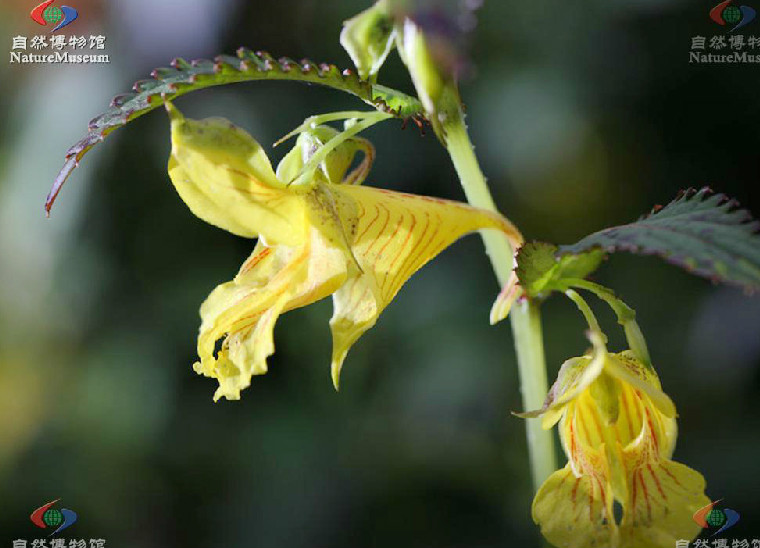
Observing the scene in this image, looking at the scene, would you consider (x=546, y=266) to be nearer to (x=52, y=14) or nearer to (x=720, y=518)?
(x=720, y=518)

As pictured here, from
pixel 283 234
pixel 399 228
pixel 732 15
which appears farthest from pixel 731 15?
pixel 283 234

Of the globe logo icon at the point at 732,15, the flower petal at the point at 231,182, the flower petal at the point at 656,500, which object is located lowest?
the flower petal at the point at 656,500

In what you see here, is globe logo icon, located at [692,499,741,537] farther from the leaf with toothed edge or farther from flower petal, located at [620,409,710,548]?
the leaf with toothed edge

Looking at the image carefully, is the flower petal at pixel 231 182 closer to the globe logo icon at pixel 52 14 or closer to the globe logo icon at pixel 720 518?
the globe logo icon at pixel 720 518

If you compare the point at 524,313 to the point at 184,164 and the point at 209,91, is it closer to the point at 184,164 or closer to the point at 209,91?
the point at 184,164

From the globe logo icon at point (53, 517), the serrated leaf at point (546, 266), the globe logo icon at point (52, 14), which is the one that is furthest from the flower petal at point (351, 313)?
the globe logo icon at point (52, 14)

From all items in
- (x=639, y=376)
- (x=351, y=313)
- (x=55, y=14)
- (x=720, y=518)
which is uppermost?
(x=55, y=14)

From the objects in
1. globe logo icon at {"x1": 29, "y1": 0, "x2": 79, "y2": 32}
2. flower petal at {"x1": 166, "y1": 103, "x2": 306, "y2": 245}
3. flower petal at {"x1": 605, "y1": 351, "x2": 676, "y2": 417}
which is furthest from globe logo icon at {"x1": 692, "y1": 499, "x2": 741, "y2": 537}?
globe logo icon at {"x1": 29, "y1": 0, "x2": 79, "y2": 32}
